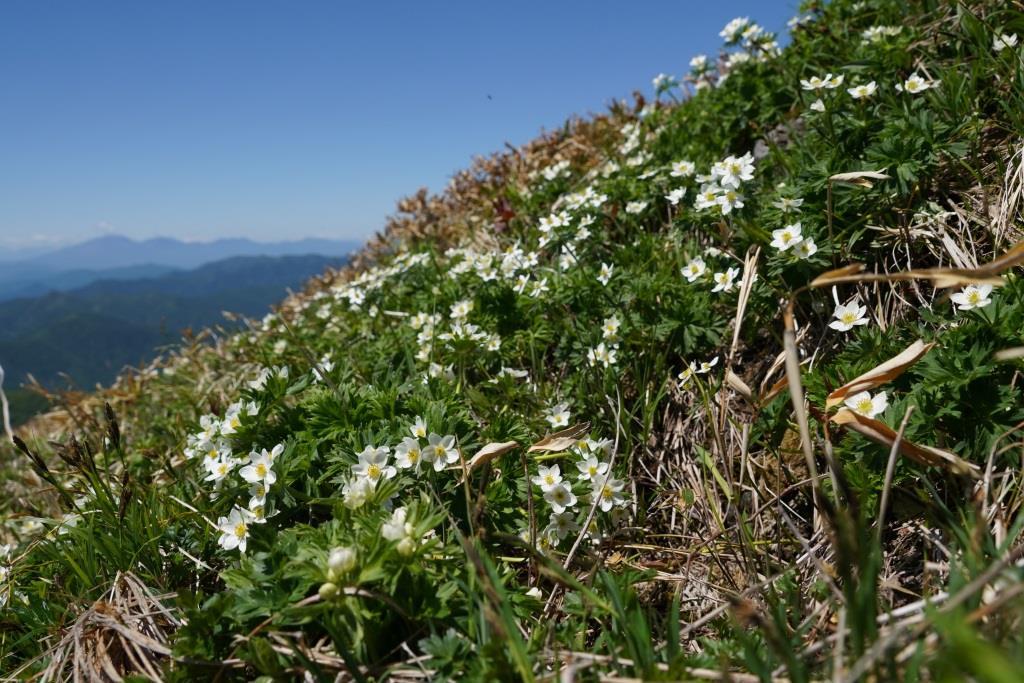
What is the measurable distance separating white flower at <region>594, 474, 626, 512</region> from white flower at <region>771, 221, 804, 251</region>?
5.00 feet

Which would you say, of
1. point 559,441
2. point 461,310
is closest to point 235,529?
point 559,441

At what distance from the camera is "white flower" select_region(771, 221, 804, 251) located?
10.4 feet

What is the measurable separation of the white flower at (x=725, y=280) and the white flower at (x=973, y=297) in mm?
1103

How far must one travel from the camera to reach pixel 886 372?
236 centimetres

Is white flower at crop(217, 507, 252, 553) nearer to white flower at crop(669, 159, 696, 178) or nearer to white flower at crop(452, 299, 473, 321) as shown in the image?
white flower at crop(452, 299, 473, 321)

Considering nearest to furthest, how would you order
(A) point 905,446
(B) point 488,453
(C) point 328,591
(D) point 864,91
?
(C) point 328,591 < (A) point 905,446 < (B) point 488,453 < (D) point 864,91

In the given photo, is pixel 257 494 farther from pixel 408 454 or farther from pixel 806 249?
pixel 806 249

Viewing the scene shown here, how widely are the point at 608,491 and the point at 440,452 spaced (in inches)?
27.2

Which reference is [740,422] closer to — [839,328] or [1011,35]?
[839,328]

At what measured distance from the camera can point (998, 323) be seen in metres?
2.34

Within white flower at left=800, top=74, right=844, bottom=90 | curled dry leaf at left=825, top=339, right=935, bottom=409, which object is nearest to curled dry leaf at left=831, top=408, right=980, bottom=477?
curled dry leaf at left=825, top=339, right=935, bottom=409

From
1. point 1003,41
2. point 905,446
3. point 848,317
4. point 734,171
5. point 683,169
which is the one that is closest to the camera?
point 905,446

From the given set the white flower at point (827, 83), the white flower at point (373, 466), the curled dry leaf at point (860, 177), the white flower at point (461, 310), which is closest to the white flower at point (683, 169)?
the white flower at point (827, 83)

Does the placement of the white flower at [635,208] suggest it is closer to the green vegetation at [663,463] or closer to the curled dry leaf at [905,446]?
the green vegetation at [663,463]
